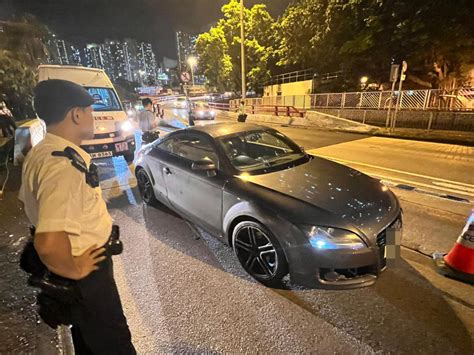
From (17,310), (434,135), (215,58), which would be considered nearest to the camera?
(17,310)

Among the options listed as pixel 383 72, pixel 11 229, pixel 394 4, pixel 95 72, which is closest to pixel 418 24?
pixel 394 4

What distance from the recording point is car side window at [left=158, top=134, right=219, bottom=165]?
139 inches

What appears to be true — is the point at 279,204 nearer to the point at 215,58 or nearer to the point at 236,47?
the point at 236,47

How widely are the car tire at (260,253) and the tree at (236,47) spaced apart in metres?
29.6

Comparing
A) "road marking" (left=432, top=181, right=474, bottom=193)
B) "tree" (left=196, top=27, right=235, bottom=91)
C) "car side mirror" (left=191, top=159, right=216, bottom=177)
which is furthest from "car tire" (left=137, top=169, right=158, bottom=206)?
"tree" (left=196, top=27, right=235, bottom=91)

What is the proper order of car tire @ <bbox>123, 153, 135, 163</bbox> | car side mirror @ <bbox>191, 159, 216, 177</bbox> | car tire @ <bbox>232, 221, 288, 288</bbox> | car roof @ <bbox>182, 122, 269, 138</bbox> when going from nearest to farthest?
1. car tire @ <bbox>232, 221, 288, 288</bbox>
2. car side mirror @ <bbox>191, 159, 216, 177</bbox>
3. car roof @ <bbox>182, 122, 269, 138</bbox>
4. car tire @ <bbox>123, 153, 135, 163</bbox>

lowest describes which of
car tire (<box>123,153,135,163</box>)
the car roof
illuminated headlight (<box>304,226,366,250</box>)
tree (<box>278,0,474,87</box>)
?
car tire (<box>123,153,135,163</box>)

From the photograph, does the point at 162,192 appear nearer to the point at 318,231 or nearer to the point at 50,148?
the point at 318,231

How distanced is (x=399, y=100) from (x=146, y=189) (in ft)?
44.3

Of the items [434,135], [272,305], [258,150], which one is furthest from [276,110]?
[272,305]

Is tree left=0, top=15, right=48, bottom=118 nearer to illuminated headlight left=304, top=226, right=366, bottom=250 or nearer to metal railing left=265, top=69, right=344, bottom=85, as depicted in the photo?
illuminated headlight left=304, top=226, right=366, bottom=250

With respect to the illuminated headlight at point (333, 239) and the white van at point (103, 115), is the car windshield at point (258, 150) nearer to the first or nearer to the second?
the illuminated headlight at point (333, 239)

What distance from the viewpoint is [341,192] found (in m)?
2.79

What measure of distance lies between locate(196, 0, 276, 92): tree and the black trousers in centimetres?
3097
